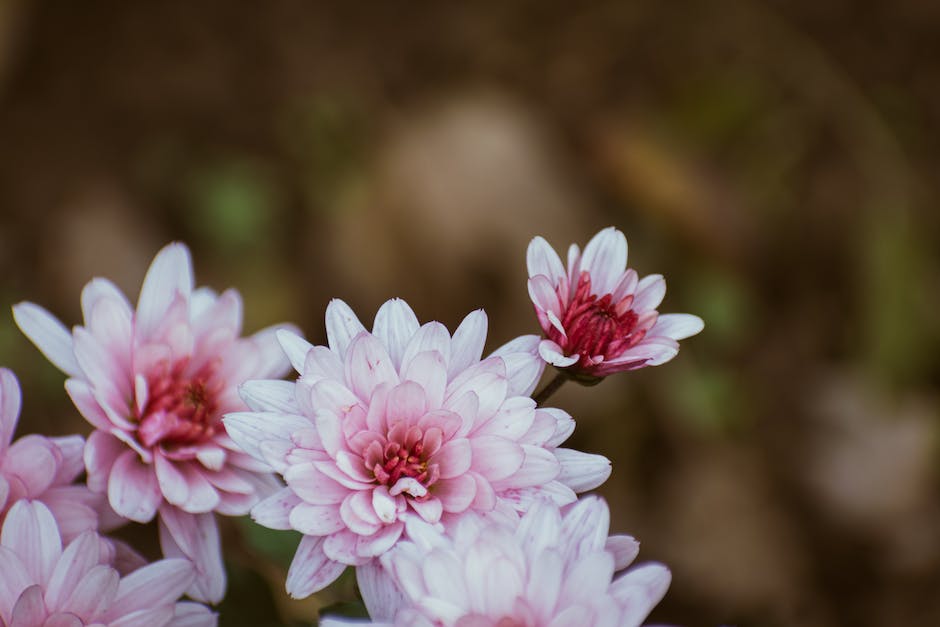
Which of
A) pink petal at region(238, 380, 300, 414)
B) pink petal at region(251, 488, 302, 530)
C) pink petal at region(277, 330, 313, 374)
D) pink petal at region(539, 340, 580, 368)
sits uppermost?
pink petal at region(539, 340, 580, 368)

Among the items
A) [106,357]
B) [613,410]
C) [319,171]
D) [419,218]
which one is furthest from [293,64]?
[106,357]

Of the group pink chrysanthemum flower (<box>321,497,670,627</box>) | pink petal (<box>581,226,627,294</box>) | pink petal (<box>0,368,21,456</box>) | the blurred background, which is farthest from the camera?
the blurred background

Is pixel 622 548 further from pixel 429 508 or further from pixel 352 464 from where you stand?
pixel 352 464

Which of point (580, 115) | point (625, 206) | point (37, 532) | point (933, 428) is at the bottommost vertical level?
point (37, 532)

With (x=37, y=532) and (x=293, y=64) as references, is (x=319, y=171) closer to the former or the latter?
(x=293, y=64)

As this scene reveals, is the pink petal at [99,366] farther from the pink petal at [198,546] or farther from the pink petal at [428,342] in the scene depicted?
the pink petal at [428,342]

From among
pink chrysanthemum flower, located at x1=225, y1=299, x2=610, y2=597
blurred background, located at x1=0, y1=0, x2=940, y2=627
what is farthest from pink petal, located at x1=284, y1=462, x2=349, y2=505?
blurred background, located at x1=0, y1=0, x2=940, y2=627

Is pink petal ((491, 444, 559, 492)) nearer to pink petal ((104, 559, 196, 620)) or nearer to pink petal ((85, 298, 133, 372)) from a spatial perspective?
pink petal ((104, 559, 196, 620))
